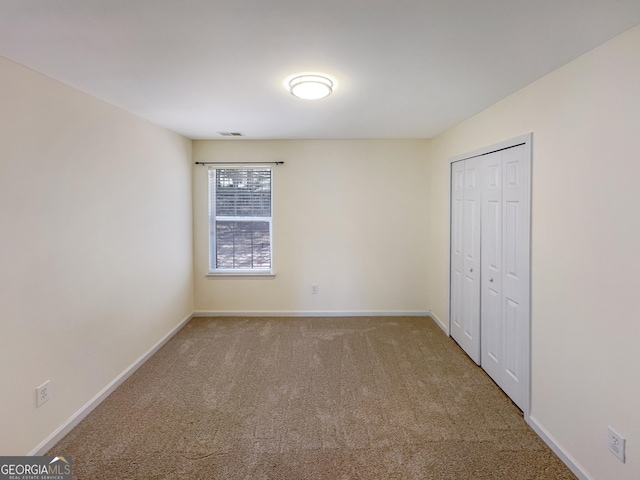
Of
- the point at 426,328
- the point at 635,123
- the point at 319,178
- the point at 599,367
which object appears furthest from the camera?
the point at 319,178

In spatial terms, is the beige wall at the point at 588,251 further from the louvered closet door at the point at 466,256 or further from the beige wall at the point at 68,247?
the beige wall at the point at 68,247

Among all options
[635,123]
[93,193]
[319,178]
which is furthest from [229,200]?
[635,123]

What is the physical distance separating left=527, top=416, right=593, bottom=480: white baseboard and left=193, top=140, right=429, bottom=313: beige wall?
2.39 m

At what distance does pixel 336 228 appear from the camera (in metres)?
4.58

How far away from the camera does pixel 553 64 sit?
202cm

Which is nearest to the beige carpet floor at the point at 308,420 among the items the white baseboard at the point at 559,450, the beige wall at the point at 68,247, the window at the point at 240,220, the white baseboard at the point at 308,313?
the white baseboard at the point at 559,450

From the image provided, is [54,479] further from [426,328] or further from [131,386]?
[426,328]

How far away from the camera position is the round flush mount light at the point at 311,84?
221 centimetres

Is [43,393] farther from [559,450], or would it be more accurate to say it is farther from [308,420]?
[559,450]

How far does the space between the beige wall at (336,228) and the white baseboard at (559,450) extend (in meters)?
2.39

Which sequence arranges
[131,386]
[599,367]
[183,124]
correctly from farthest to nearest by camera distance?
[183,124]
[131,386]
[599,367]

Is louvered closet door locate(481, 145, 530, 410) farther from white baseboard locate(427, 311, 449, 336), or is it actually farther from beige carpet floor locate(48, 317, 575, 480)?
white baseboard locate(427, 311, 449, 336)

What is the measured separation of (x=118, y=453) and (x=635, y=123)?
3322 millimetres

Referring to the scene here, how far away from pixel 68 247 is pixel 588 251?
10.6ft
